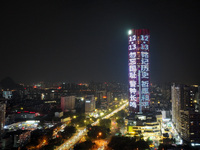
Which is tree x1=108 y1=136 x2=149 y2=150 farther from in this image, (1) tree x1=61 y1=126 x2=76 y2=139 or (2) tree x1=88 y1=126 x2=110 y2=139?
(1) tree x1=61 y1=126 x2=76 y2=139

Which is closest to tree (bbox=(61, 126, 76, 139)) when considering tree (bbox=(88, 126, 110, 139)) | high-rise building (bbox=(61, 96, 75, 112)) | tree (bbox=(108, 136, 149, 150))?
tree (bbox=(88, 126, 110, 139))

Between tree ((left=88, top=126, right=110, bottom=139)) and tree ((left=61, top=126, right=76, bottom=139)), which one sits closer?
tree ((left=88, top=126, right=110, bottom=139))

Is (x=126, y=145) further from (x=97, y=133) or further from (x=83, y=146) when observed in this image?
(x=97, y=133)

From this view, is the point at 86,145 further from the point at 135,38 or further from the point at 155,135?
the point at 135,38

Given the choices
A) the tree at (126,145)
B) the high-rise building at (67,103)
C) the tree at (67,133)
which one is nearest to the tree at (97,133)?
the tree at (67,133)

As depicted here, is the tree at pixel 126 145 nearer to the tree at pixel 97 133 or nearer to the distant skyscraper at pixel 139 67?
the tree at pixel 97 133

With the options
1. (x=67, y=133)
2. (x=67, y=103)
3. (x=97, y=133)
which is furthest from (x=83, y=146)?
(x=67, y=103)

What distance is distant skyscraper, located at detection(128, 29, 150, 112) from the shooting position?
44.3 feet

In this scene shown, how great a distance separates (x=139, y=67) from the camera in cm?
1352

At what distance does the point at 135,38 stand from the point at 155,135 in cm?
674

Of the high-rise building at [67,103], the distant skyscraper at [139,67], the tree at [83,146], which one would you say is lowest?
the tree at [83,146]

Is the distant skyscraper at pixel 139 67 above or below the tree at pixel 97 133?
above

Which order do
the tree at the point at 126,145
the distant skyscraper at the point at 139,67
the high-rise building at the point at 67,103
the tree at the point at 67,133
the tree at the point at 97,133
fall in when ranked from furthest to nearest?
the high-rise building at the point at 67,103 < the distant skyscraper at the point at 139,67 < the tree at the point at 67,133 < the tree at the point at 97,133 < the tree at the point at 126,145

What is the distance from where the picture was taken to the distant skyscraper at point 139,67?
13.5 metres
